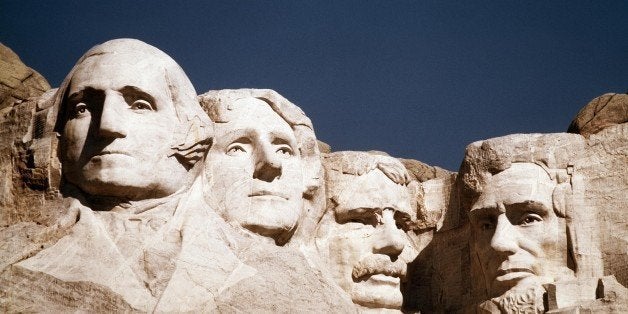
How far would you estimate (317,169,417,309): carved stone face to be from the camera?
15.2 metres

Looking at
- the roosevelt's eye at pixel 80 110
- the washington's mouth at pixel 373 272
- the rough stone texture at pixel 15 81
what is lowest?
the washington's mouth at pixel 373 272

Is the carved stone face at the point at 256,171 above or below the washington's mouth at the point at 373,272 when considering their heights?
above

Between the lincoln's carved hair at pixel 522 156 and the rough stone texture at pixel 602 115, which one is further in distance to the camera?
the rough stone texture at pixel 602 115

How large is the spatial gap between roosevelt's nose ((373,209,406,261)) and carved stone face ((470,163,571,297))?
35.3 inches

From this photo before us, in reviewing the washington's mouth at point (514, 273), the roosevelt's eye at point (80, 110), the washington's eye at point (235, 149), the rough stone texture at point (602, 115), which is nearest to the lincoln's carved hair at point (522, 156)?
the rough stone texture at point (602, 115)

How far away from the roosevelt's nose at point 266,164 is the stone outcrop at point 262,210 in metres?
0.02

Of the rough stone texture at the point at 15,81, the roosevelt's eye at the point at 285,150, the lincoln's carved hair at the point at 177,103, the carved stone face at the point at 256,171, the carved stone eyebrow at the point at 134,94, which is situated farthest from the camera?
the rough stone texture at the point at 15,81

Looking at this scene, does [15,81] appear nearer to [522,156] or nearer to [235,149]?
[235,149]

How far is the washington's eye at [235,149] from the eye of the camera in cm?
1467

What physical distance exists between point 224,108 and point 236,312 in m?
2.79

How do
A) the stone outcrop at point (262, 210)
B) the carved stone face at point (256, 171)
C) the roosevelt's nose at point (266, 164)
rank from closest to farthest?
the stone outcrop at point (262, 210) → the carved stone face at point (256, 171) → the roosevelt's nose at point (266, 164)

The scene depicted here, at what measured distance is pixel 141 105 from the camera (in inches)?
540

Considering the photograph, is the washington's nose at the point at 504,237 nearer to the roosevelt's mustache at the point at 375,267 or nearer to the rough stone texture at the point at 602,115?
the roosevelt's mustache at the point at 375,267

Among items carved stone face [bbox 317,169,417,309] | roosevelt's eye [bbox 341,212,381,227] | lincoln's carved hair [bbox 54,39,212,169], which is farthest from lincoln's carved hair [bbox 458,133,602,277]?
lincoln's carved hair [bbox 54,39,212,169]
